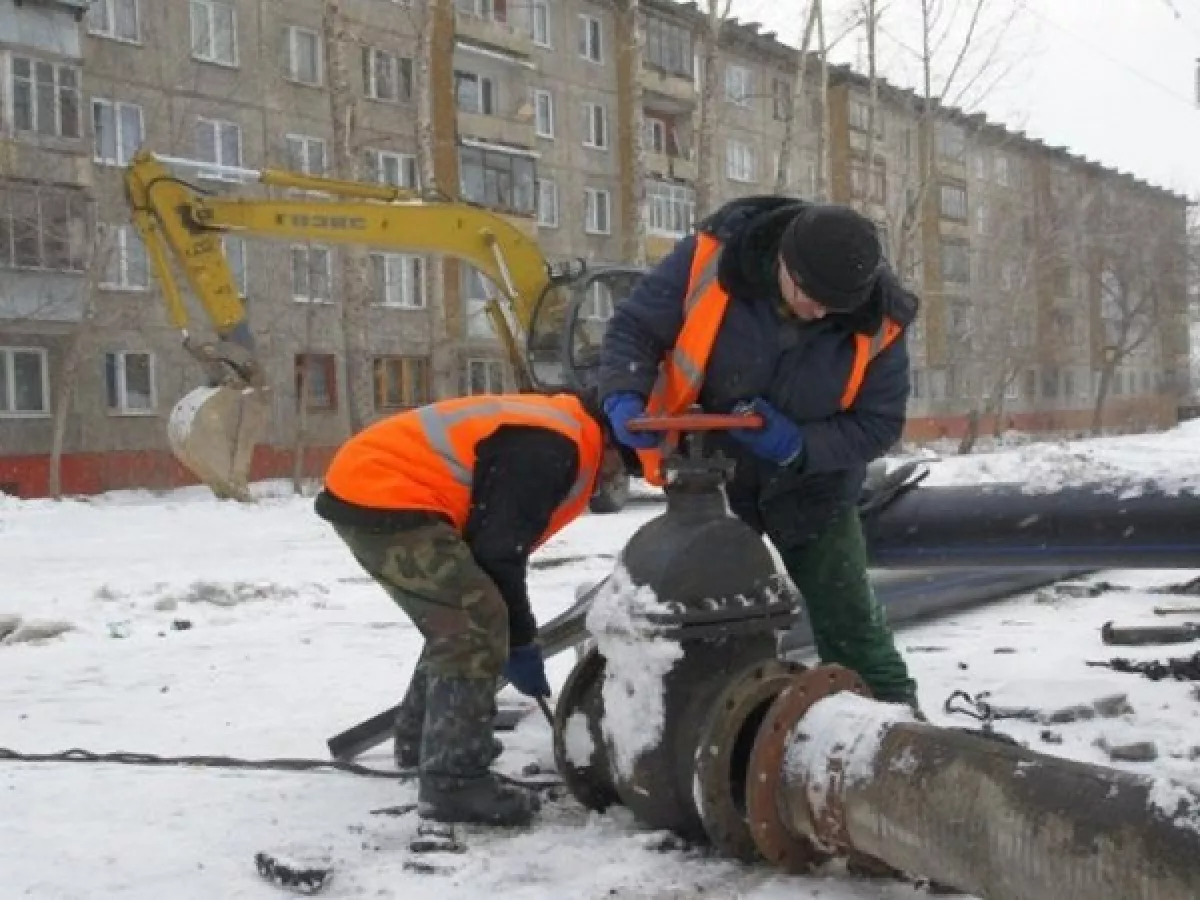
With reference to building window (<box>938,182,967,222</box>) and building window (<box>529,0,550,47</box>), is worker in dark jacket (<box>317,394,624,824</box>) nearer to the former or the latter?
building window (<box>529,0,550,47</box>)

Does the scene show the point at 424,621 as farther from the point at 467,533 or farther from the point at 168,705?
the point at 168,705

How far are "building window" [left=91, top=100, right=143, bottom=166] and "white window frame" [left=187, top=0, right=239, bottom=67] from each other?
68.8 inches

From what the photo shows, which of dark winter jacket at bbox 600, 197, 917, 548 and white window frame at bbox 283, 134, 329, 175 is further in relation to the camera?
white window frame at bbox 283, 134, 329, 175

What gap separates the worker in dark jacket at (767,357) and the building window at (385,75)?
26874 mm

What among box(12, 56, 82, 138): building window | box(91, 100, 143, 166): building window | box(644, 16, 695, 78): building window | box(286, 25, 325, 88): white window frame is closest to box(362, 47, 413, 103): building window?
box(286, 25, 325, 88): white window frame

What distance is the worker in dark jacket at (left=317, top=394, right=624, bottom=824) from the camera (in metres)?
3.40

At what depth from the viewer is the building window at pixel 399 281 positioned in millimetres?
29812

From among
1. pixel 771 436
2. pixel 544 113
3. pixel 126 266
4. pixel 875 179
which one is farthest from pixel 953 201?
pixel 771 436

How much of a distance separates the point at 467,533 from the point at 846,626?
121 cm

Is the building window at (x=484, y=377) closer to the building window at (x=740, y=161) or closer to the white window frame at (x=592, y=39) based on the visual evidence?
the white window frame at (x=592, y=39)

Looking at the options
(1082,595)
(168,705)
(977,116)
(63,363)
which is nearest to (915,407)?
(977,116)

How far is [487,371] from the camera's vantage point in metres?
32.4

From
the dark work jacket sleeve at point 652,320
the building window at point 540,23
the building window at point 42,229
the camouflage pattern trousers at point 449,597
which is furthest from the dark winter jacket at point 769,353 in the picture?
the building window at point 540,23

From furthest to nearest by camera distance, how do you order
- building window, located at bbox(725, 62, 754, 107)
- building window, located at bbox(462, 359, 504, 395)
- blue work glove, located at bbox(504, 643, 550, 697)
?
building window, located at bbox(725, 62, 754, 107) < building window, located at bbox(462, 359, 504, 395) < blue work glove, located at bbox(504, 643, 550, 697)
